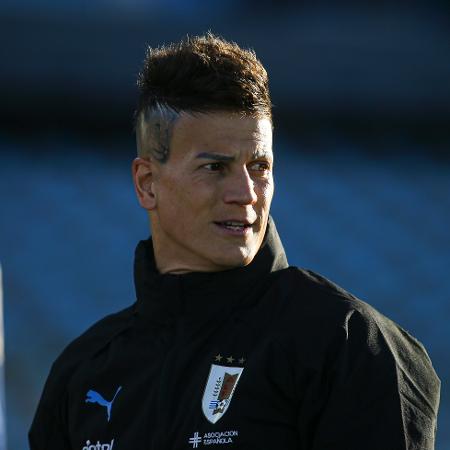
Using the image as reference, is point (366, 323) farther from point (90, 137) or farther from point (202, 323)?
point (90, 137)

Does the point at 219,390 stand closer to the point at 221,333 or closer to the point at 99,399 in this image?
the point at 221,333

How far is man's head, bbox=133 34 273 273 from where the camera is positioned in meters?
1.79

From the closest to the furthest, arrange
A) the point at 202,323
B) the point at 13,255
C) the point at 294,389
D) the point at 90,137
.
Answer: the point at 294,389
the point at 202,323
the point at 13,255
the point at 90,137

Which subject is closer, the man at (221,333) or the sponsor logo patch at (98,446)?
the man at (221,333)

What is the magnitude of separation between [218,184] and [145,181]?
191mm

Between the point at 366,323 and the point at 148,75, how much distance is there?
593 millimetres

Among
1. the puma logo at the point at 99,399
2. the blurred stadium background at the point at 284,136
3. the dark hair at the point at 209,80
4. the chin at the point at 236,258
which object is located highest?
the blurred stadium background at the point at 284,136

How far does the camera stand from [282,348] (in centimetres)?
170

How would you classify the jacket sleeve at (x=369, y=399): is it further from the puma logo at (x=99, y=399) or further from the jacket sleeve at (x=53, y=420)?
the jacket sleeve at (x=53, y=420)

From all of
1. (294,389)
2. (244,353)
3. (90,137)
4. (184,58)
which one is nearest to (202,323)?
(244,353)

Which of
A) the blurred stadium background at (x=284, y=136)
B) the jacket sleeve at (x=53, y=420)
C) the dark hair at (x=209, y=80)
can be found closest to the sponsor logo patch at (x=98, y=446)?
the jacket sleeve at (x=53, y=420)

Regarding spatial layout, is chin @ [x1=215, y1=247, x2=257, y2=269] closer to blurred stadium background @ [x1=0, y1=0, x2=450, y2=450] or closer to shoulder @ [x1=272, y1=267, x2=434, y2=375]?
shoulder @ [x1=272, y1=267, x2=434, y2=375]

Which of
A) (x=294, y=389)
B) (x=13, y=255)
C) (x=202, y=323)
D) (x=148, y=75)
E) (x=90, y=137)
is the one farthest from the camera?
(x=90, y=137)

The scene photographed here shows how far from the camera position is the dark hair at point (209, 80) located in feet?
5.93
